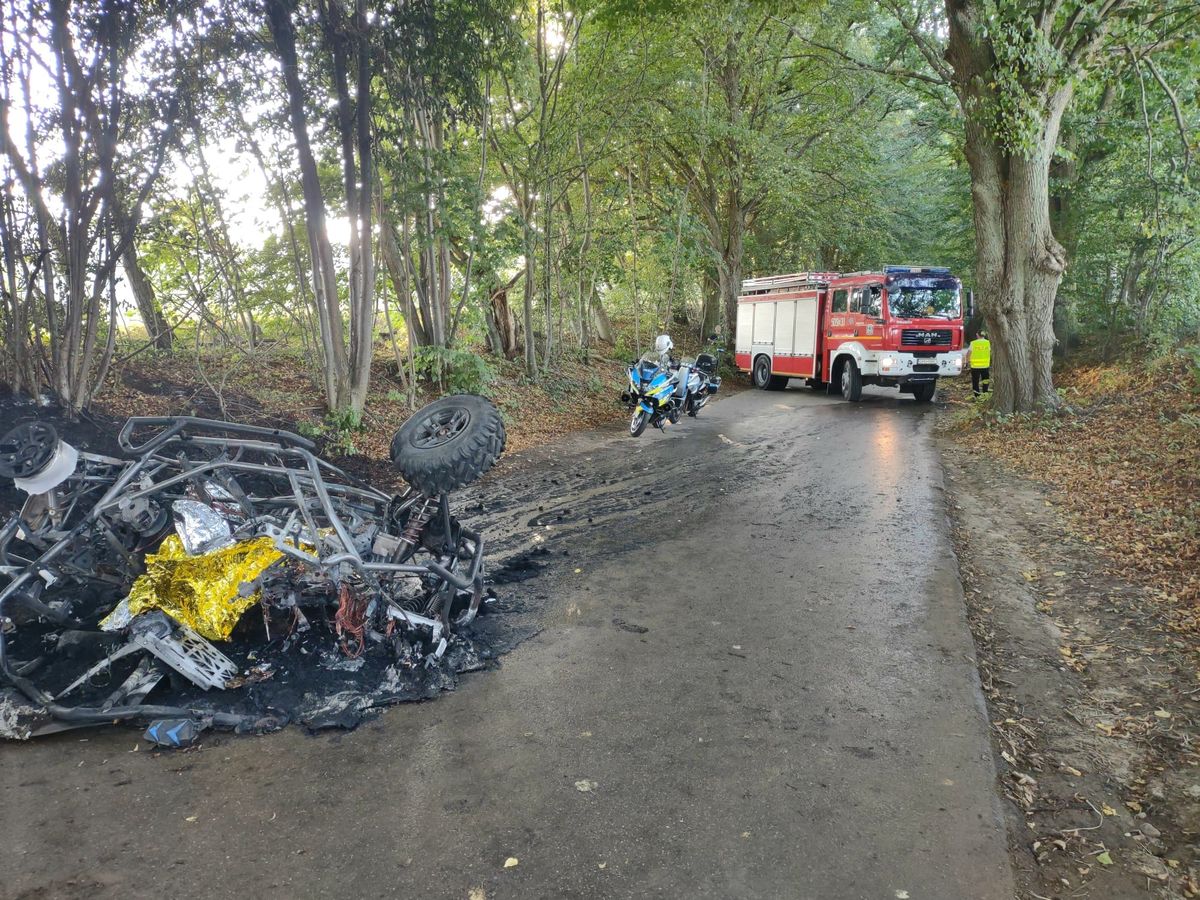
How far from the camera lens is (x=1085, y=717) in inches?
157

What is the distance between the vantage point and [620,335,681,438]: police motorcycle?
42.7 ft

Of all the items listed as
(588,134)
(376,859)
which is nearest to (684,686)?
(376,859)

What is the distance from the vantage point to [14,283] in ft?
23.9

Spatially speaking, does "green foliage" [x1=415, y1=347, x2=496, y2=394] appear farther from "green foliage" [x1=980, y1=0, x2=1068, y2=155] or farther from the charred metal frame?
"green foliage" [x1=980, y1=0, x2=1068, y2=155]

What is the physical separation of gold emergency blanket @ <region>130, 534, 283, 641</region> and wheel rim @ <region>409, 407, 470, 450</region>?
1280 mm

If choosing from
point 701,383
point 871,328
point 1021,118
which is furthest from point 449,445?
point 871,328

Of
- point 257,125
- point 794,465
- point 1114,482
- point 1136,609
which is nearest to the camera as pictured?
point 1136,609

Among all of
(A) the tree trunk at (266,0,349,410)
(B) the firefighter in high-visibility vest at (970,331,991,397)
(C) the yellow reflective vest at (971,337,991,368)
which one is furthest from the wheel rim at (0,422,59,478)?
(C) the yellow reflective vest at (971,337,991,368)

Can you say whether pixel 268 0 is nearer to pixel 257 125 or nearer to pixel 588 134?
pixel 257 125

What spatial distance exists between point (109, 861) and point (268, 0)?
9.09m

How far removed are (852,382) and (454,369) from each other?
33.6 ft

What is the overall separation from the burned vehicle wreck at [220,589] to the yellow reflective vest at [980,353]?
15.9m

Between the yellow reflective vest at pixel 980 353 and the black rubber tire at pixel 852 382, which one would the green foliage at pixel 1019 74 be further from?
the black rubber tire at pixel 852 382

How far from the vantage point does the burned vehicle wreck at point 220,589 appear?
3.89 meters
